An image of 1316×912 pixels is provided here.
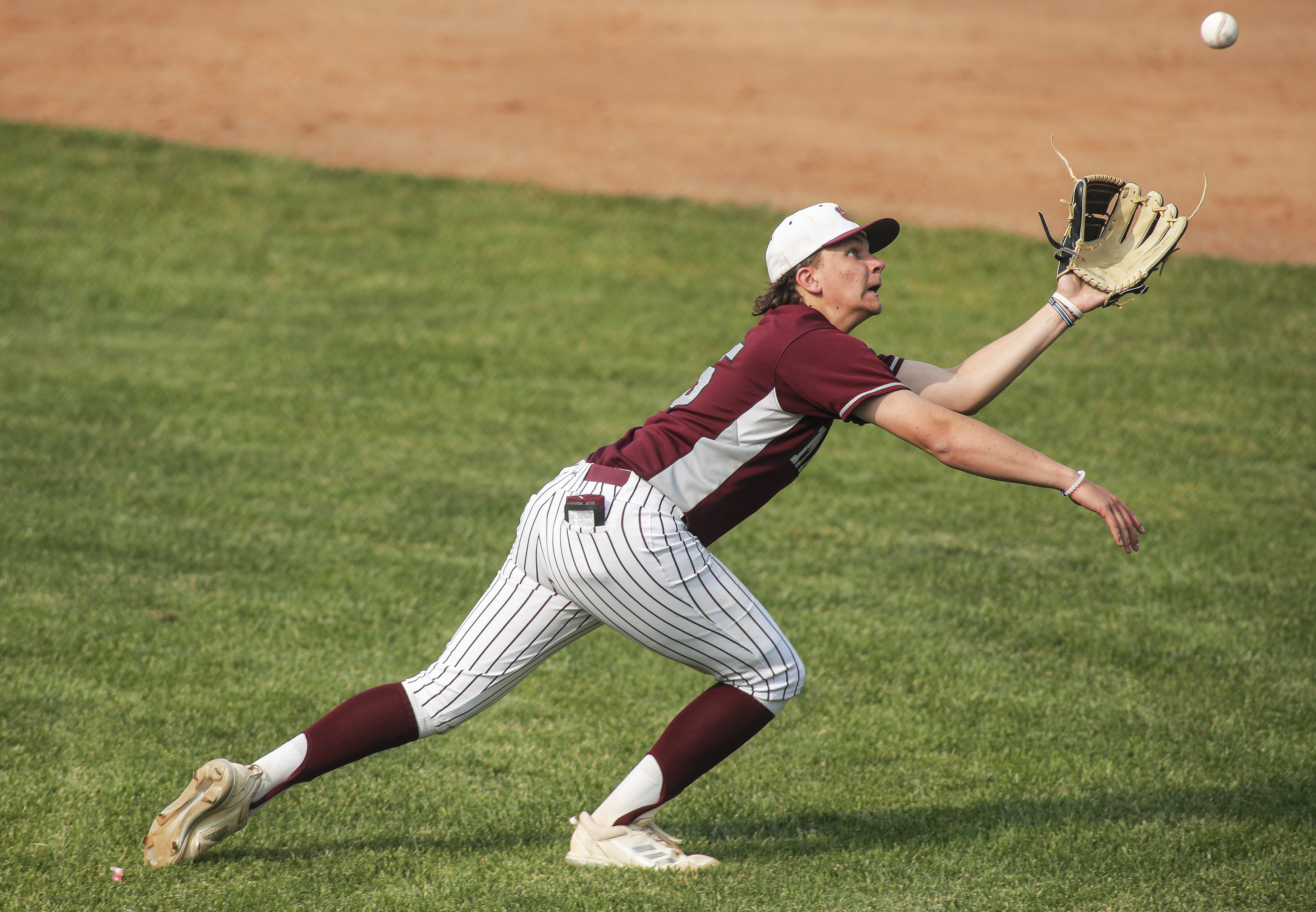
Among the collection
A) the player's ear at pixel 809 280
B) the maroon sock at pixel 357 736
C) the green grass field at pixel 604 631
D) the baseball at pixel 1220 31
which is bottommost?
the green grass field at pixel 604 631

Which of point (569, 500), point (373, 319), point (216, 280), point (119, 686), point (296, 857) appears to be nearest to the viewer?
point (569, 500)

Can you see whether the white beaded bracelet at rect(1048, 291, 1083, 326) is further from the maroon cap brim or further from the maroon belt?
the maroon belt

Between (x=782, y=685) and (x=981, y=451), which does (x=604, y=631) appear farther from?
(x=981, y=451)

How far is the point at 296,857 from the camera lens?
384 cm

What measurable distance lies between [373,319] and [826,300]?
812cm

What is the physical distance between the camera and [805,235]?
146 inches

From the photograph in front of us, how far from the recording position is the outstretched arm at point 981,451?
127 inches

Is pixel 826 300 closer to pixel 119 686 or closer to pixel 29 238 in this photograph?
pixel 119 686

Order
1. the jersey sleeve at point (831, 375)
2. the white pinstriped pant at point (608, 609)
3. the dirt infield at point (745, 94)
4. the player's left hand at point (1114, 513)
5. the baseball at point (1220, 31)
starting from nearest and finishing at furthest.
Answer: the player's left hand at point (1114, 513) → the jersey sleeve at point (831, 375) → the white pinstriped pant at point (608, 609) → the baseball at point (1220, 31) → the dirt infield at point (745, 94)

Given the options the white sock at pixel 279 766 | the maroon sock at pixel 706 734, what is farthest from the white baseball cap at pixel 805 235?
the white sock at pixel 279 766

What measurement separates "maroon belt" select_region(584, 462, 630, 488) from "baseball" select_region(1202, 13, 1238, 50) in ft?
11.6

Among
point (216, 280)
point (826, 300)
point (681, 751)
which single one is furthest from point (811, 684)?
point (216, 280)

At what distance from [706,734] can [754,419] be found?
905 millimetres

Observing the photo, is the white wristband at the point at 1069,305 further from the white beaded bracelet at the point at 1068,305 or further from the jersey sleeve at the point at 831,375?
the jersey sleeve at the point at 831,375
